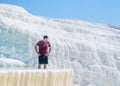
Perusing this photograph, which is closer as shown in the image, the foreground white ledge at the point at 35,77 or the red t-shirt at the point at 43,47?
the foreground white ledge at the point at 35,77

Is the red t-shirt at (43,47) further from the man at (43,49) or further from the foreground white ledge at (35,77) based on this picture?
the foreground white ledge at (35,77)

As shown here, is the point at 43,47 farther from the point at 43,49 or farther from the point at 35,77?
the point at 35,77

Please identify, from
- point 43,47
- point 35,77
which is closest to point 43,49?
point 43,47

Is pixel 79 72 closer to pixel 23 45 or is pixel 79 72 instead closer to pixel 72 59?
pixel 72 59

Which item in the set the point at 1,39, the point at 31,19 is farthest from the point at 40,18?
the point at 1,39

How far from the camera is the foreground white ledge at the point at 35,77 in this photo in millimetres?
12355

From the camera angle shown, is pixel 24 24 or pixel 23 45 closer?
pixel 23 45

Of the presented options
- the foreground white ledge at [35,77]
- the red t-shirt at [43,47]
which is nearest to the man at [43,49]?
the red t-shirt at [43,47]

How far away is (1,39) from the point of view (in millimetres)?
24266

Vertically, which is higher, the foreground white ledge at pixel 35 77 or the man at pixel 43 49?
the man at pixel 43 49

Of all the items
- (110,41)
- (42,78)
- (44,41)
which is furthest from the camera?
(110,41)

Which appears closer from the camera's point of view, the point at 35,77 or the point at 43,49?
the point at 35,77

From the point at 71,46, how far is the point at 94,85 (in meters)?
2.43

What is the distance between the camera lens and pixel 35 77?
526 inches
